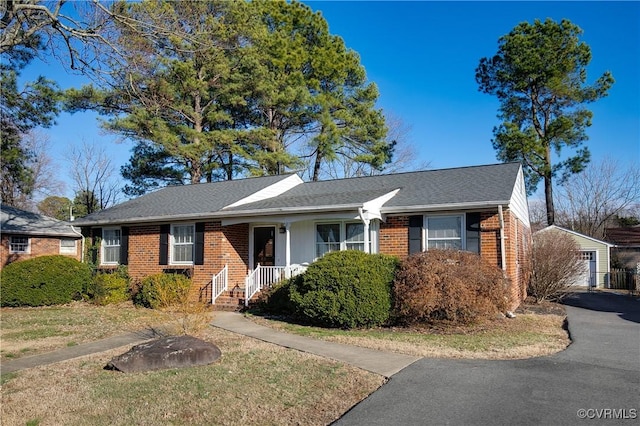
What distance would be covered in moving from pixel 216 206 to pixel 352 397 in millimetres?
11087

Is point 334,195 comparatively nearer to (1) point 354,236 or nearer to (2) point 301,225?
(2) point 301,225

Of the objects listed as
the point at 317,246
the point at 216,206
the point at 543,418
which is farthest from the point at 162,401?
the point at 216,206

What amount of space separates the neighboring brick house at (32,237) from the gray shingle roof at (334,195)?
3691 mm

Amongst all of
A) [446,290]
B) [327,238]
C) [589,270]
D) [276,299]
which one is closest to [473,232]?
[446,290]

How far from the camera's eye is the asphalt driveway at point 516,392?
4.51m

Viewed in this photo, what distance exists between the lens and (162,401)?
16.9ft

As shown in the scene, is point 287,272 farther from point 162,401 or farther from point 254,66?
point 254,66

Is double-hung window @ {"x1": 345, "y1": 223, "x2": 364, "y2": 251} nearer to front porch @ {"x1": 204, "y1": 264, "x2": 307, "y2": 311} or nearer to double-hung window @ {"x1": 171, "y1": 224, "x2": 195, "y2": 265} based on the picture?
front porch @ {"x1": 204, "y1": 264, "x2": 307, "y2": 311}

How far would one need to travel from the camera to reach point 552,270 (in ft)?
46.7

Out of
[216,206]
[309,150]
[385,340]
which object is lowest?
[385,340]

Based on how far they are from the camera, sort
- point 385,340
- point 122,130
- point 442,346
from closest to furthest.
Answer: point 442,346
point 385,340
point 122,130

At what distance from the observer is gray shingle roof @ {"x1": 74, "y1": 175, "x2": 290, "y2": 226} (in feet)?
50.9

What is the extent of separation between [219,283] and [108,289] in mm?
3947

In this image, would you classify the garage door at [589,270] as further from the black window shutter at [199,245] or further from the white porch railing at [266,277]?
the black window shutter at [199,245]
